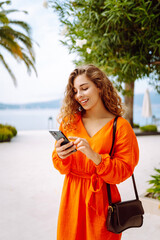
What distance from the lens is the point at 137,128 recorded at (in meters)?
12.8

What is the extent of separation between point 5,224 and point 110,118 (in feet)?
7.25

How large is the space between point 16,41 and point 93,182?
10535mm

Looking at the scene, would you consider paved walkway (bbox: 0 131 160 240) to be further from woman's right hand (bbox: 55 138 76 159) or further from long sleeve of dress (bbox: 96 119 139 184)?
woman's right hand (bbox: 55 138 76 159)

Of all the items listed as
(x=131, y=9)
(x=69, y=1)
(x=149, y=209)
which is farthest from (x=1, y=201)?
(x=131, y=9)

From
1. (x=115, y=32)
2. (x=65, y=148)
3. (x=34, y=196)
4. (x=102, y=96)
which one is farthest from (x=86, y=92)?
(x=34, y=196)

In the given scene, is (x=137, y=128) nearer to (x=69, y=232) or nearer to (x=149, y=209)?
(x=149, y=209)

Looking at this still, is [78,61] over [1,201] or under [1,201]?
over

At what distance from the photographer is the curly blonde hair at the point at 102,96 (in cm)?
152

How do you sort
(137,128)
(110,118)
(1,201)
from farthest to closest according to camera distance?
(137,128)
(1,201)
(110,118)

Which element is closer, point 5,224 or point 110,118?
point 110,118

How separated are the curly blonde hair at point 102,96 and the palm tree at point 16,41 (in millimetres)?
8708

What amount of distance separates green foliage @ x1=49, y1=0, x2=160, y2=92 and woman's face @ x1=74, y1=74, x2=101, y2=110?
3.12 ft

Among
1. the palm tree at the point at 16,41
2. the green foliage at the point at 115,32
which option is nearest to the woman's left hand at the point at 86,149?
the green foliage at the point at 115,32

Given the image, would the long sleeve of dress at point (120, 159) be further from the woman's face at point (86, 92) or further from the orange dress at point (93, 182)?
the woman's face at point (86, 92)
